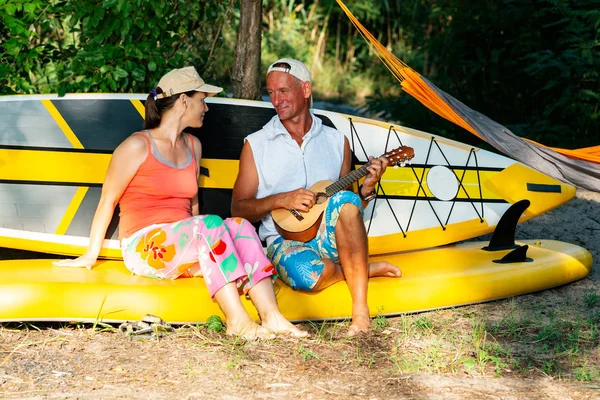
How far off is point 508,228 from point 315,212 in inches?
46.2

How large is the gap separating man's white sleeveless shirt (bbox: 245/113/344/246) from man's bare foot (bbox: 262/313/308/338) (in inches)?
20.2

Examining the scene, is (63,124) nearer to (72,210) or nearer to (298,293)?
(72,210)

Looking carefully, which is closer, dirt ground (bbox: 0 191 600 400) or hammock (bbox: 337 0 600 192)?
dirt ground (bbox: 0 191 600 400)

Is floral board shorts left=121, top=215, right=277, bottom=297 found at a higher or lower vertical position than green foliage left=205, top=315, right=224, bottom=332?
higher

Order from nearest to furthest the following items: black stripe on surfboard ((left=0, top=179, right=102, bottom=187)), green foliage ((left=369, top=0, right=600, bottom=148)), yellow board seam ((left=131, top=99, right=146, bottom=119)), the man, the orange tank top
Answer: the man, the orange tank top, black stripe on surfboard ((left=0, top=179, right=102, bottom=187)), yellow board seam ((left=131, top=99, right=146, bottom=119)), green foliage ((left=369, top=0, right=600, bottom=148))

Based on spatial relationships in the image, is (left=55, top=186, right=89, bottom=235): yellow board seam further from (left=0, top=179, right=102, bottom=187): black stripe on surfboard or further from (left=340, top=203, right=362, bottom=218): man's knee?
(left=340, top=203, right=362, bottom=218): man's knee

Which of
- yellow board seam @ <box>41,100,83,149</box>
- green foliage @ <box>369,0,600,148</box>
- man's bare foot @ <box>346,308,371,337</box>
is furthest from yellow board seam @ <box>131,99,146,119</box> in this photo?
green foliage @ <box>369,0,600,148</box>

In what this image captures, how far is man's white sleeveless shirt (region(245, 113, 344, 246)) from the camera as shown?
3.90 m

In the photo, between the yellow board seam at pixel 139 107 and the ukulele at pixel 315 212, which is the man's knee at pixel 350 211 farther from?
the yellow board seam at pixel 139 107

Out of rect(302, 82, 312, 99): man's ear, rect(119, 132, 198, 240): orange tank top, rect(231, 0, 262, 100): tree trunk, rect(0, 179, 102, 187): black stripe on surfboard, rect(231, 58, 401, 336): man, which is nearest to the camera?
rect(231, 58, 401, 336): man

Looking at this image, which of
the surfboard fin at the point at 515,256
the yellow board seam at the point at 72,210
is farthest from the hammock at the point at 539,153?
the yellow board seam at the point at 72,210

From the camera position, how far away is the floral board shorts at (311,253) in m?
3.65

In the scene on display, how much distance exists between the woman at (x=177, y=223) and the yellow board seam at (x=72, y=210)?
25 centimetres

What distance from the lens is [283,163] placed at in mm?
3904
